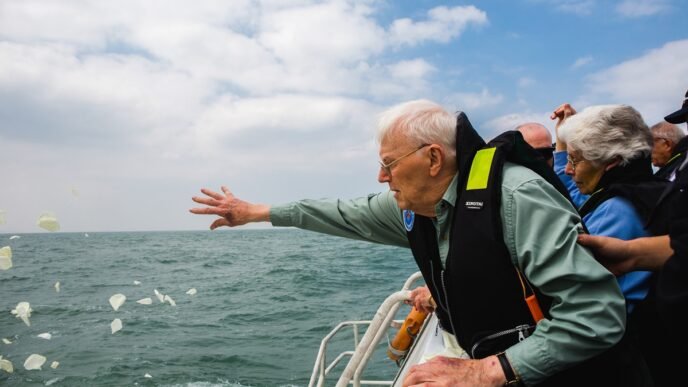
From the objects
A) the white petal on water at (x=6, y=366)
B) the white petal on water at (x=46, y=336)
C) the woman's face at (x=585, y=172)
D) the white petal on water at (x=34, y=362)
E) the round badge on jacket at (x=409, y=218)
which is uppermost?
the woman's face at (x=585, y=172)

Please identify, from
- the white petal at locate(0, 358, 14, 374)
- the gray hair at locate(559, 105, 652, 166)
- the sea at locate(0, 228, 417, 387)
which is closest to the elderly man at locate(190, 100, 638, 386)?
the gray hair at locate(559, 105, 652, 166)

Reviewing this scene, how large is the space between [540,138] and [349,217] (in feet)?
6.06

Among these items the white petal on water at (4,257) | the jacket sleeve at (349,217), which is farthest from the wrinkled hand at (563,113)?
the white petal on water at (4,257)

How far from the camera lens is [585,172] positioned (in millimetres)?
2240

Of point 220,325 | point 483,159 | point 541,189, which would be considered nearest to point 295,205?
point 483,159

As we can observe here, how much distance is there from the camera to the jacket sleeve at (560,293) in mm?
1461

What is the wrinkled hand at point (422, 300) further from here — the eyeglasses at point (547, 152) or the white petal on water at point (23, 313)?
the white petal on water at point (23, 313)

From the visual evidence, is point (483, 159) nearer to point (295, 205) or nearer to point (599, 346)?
point (599, 346)

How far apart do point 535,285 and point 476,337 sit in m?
0.30

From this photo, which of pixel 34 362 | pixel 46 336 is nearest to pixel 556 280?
pixel 34 362

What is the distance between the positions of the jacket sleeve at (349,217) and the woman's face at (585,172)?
0.81 m

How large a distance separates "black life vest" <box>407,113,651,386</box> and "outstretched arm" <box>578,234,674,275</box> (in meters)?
0.21

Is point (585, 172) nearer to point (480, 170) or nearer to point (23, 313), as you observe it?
point (480, 170)

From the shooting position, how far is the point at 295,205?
8.57 ft
